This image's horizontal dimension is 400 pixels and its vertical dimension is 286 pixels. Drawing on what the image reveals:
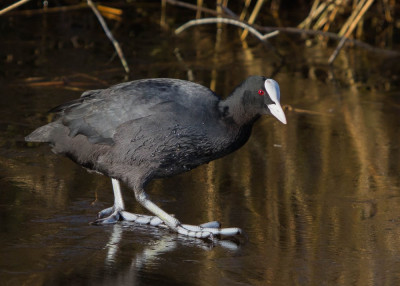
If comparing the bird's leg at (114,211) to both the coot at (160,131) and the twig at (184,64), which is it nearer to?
the coot at (160,131)

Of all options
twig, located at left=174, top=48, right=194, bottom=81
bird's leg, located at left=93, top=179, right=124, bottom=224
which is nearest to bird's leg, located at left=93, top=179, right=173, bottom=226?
bird's leg, located at left=93, top=179, right=124, bottom=224

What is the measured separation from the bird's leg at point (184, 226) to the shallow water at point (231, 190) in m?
0.06

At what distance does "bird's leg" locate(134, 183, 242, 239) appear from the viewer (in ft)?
14.6

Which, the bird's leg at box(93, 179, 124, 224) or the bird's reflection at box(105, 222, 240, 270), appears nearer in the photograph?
the bird's reflection at box(105, 222, 240, 270)

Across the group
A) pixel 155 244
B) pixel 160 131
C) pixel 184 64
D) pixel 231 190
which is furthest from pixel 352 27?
pixel 155 244

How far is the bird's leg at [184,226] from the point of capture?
14.6 ft

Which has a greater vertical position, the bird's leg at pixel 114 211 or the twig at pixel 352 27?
the twig at pixel 352 27

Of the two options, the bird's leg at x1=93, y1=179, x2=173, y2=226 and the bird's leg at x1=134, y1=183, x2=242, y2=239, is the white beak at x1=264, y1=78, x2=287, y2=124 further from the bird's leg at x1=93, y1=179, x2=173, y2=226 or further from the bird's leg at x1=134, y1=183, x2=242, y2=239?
the bird's leg at x1=93, y1=179, x2=173, y2=226

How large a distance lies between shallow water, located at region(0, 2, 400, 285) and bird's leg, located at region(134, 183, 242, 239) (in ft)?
0.21

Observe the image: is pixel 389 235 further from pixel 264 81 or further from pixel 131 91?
pixel 131 91

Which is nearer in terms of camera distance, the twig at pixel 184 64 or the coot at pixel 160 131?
the coot at pixel 160 131

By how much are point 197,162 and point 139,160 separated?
351mm

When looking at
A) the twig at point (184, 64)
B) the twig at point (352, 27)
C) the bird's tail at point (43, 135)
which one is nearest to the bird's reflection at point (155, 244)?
the bird's tail at point (43, 135)

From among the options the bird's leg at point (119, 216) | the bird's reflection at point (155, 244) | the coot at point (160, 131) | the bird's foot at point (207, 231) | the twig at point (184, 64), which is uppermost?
the twig at point (184, 64)
